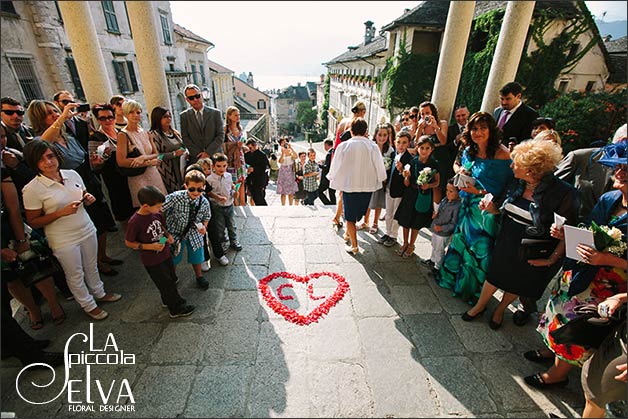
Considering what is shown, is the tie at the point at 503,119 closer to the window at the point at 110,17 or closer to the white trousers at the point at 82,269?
the white trousers at the point at 82,269

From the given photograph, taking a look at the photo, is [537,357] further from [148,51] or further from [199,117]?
[148,51]

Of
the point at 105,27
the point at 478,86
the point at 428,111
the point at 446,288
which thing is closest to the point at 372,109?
the point at 478,86

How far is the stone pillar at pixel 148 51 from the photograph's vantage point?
13.1ft

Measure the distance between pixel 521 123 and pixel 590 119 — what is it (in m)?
7.55

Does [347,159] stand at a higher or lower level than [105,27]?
lower

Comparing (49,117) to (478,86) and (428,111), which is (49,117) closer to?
(428,111)

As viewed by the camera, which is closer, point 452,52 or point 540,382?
point 540,382

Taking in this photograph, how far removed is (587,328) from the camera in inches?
81.7

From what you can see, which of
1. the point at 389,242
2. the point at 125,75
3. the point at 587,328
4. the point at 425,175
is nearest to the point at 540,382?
the point at 587,328

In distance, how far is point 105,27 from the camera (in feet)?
42.6

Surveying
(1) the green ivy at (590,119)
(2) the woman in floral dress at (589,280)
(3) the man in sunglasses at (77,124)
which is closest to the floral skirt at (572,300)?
(2) the woman in floral dress at (589,280)

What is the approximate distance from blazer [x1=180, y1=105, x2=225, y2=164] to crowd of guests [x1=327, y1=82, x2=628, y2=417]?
2.12 meters

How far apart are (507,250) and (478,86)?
43.8 feet

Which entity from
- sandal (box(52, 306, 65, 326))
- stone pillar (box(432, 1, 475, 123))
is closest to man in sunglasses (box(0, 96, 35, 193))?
sandal (box(52, 306, 65, 326))
